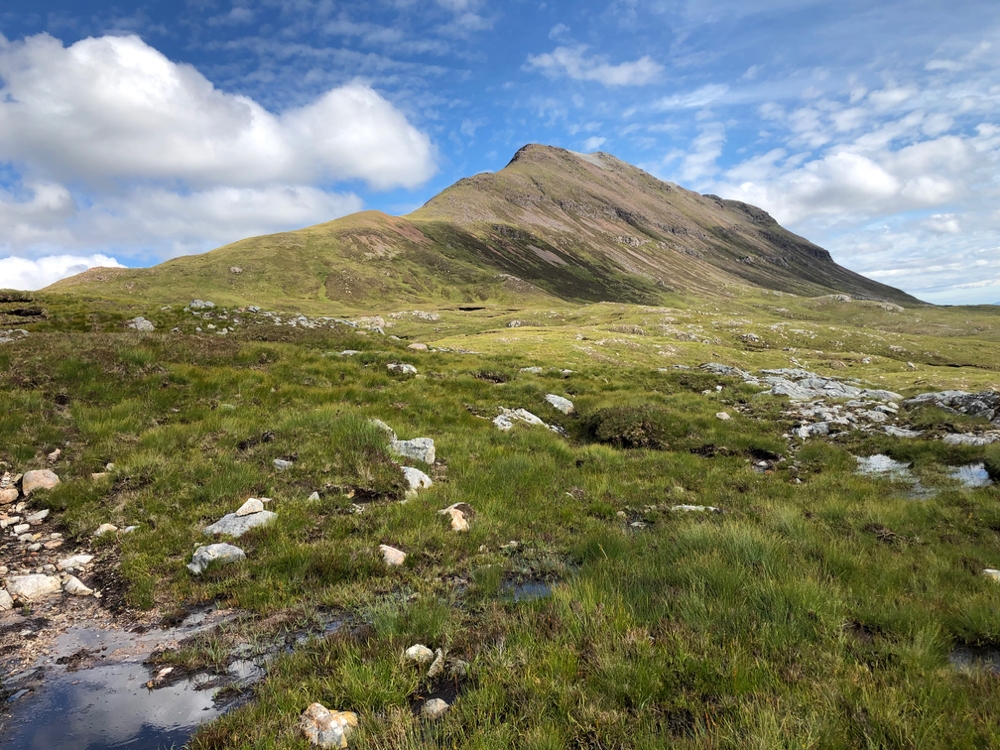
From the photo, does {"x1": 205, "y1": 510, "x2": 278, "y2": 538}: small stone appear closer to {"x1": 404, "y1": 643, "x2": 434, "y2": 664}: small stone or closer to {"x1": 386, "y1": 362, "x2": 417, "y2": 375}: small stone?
{"x1": 404, "y1": 643, "x2": 434, "y2": 664}: small stone

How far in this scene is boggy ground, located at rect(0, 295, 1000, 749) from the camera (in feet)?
12.2

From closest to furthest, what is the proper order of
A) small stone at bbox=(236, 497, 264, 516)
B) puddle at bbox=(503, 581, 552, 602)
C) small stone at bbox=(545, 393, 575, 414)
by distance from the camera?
puddle at bbox=(503, 581, 552, 602) → small stone at bbox=(236, 497, 264, 516) → small stone at bbox=(545, 393, 575, 414)

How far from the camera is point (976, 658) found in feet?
15.0

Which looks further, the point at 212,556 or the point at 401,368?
the point at 401,368

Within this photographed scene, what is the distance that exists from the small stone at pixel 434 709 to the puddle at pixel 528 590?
1.82 metres

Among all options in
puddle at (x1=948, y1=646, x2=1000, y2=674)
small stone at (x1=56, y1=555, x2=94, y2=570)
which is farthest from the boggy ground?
small stone at (x1=56, y1=555, x2=94, y2=570)

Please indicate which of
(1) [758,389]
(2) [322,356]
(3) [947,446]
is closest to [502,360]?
(2) [322,356]

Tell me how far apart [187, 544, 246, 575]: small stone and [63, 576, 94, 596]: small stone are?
111 centimetres

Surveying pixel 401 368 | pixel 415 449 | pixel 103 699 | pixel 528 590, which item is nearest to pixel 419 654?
pixel 528 590

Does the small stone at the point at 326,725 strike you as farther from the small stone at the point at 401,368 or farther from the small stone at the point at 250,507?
the small stone at the point at 401,368

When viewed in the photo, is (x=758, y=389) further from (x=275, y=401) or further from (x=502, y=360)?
(x=275, y=401)

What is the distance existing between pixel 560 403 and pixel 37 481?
572 inches

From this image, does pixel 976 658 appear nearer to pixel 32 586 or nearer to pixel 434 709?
pixel 434 709

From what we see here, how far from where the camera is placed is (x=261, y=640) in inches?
199
